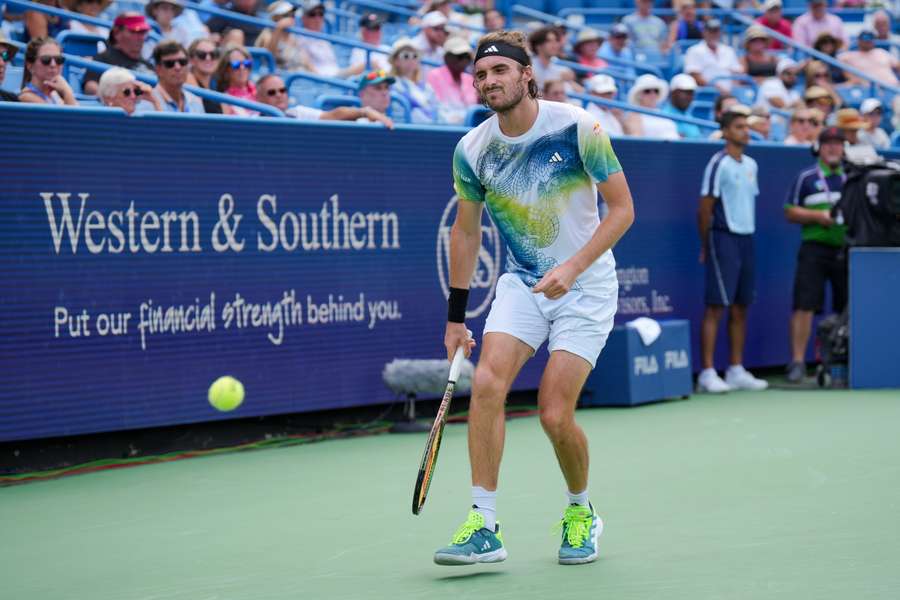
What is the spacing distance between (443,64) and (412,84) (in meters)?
1.54

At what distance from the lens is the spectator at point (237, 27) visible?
12.1 m

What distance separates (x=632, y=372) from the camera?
11.2m

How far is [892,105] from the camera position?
750 inches

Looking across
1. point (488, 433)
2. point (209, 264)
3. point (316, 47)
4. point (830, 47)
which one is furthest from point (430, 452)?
point (830, 47)

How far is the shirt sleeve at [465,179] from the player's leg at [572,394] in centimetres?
53

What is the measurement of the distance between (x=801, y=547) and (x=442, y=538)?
1.53m

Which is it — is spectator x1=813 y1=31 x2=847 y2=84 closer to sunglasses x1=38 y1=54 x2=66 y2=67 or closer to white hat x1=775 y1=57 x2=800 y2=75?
white hat x1=775 y1=57 x2=800 y2=75

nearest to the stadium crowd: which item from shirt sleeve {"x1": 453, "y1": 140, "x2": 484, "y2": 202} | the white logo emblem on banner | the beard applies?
the white logo emblem on banner

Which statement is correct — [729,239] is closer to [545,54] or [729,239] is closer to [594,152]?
[545,54]

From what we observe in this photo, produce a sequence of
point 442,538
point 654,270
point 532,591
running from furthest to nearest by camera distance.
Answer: point 654,270 < point 442,538 < point 532,591

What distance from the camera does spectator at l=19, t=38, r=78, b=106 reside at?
8.87m

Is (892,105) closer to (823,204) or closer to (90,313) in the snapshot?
(823,204)

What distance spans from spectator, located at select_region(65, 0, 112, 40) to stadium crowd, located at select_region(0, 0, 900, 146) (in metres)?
0.01

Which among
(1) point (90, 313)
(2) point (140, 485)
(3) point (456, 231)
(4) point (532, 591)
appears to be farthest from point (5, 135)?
(4) point (532, 591)
